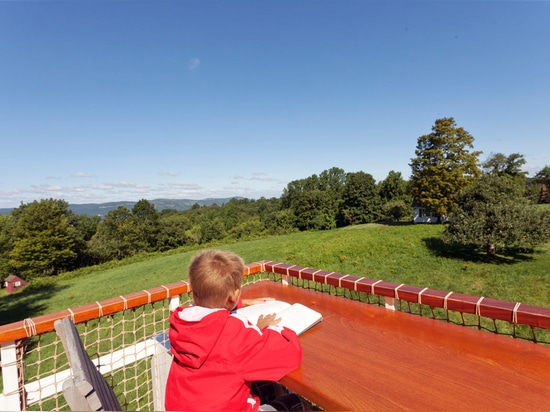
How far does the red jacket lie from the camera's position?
1104 millimetres

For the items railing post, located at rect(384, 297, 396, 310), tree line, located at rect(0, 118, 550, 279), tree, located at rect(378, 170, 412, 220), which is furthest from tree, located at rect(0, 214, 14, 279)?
tree, located at rect(378, 170, 412, 220)

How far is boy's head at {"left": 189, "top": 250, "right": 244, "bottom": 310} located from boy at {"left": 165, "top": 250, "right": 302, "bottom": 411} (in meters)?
0.03

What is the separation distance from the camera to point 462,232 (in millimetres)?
8547

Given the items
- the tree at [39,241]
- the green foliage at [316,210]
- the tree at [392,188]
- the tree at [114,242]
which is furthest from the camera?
the tree at [392,188]

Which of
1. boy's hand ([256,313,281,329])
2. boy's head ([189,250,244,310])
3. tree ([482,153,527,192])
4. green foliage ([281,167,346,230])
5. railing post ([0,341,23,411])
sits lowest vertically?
green foliage ([281,167,346,230])

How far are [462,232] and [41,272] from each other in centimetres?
3068

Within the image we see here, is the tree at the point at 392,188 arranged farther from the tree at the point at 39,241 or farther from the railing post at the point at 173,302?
the railing post at the point at 173,302

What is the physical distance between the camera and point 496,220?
803cm

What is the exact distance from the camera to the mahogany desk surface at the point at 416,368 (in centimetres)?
112

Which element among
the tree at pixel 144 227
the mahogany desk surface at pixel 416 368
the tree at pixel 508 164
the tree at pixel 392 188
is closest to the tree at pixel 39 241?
the tree at pixel 144 227

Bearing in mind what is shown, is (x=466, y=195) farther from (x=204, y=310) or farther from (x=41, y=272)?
(x=41, y=272)

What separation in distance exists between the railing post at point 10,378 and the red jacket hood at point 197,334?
0.95 meters

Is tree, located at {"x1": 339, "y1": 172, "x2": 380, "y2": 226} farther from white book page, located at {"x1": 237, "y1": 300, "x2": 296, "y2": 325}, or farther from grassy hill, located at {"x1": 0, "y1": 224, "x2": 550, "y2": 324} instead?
white book page, located at {"x1": 237, "y1": 300, "x2": 296, "y2": 325}

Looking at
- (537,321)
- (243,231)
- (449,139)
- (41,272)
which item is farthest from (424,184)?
(41,272)
